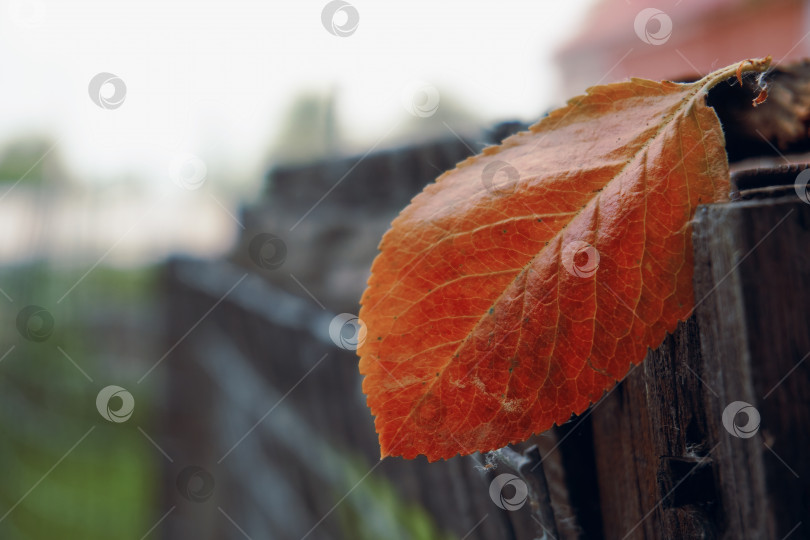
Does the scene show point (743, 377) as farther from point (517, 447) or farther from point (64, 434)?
point (64, 434)

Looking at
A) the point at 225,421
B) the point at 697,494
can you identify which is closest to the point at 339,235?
the point at 697,494

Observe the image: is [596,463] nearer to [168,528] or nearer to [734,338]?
[734,338]

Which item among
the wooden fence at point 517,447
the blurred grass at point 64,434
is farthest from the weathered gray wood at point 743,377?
the blurred grass at point 64,434

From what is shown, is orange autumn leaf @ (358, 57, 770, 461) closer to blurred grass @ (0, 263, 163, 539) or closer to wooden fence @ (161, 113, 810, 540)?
wooden fence @ (161, 113, 810, 540)

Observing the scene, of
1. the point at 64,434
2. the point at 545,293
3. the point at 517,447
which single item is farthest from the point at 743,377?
the point at 64,434

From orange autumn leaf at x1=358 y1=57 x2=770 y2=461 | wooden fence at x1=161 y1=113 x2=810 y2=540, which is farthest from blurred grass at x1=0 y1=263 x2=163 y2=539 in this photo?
orange autumn leaf at x1=358 y1=57 x2=770 y2=461

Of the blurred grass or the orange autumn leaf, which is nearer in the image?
the orange autumn leaf

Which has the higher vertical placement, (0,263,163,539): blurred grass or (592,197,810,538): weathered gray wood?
(592,197,810,538): weathered gray wood

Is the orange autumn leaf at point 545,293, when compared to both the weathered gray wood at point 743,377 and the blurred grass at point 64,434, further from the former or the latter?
the blurred grass at point 64,434
